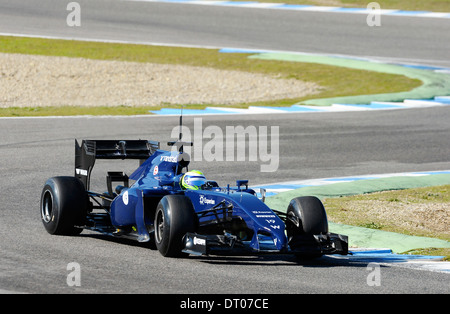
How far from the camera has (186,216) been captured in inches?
315

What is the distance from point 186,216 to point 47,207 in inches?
85.5

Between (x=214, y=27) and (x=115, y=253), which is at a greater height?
(x=214, y=27)

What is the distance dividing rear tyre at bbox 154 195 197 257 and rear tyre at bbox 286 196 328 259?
3.31 ft

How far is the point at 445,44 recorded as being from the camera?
2753 centimetres

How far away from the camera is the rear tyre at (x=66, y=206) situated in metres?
9.05

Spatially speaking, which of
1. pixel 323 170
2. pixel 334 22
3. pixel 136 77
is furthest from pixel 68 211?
pixel 334 22

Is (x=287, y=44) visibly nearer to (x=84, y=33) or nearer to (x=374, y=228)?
(x=84, y=33)

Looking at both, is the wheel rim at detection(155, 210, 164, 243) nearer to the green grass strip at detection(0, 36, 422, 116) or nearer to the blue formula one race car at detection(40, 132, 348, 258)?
the blue formula one race car at detection(40, 132, 348, 258)

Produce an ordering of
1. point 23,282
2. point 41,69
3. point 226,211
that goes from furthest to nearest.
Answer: point 41,69 < point 226,211 < point 23,282

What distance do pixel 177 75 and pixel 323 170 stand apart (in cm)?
1048

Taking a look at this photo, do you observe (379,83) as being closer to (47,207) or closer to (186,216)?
(47,207)

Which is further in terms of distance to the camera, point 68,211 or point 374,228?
point 374,228

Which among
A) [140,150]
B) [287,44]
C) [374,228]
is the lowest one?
[374,228]

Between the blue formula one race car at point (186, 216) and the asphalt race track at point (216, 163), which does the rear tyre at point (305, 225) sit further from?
the asphalt race track at point (216, 163)
